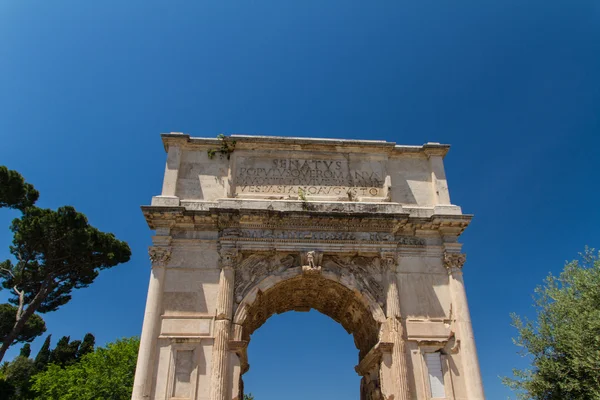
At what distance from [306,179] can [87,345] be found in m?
23.7

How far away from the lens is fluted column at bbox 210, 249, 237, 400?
9523 mm

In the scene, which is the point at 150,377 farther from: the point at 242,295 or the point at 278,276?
the point at 278,276

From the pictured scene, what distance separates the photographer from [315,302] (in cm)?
1295

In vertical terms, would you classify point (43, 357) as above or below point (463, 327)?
above

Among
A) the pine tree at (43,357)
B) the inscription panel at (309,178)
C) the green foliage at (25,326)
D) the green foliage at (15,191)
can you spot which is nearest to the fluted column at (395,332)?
the inscription panel at (309,178)

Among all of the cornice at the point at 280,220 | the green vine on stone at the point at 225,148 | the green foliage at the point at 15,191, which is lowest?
the cornice at the point at 280,220

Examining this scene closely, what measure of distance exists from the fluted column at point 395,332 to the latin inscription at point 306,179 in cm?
221

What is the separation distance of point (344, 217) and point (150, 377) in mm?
5899

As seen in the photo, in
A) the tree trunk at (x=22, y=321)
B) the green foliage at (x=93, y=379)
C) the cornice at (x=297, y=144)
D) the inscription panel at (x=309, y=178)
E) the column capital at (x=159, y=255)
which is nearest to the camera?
the column capital at (x=159, y=255)

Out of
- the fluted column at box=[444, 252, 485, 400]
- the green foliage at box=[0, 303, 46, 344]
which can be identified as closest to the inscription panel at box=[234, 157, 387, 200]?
the fluted column at box=[444, 252, 485, 400]

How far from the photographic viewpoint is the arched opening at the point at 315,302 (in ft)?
35.1

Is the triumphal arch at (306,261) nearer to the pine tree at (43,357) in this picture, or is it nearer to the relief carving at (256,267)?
the relief carving at (256,267)

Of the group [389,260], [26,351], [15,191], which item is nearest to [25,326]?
[26,351]

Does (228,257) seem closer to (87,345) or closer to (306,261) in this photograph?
(306,261)
